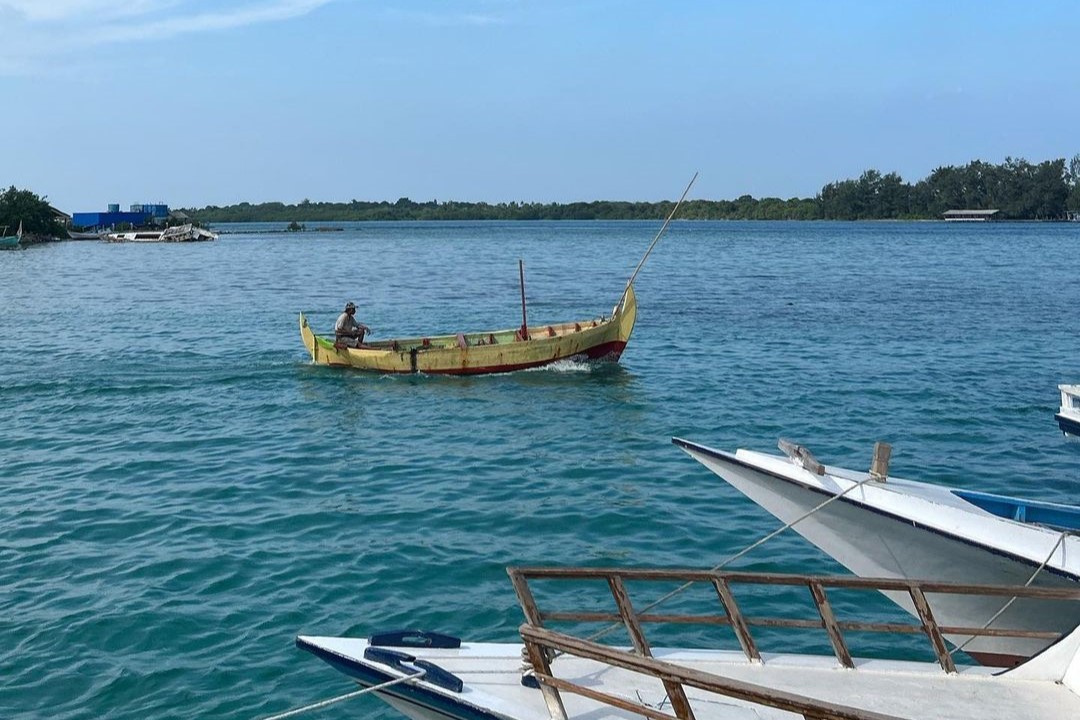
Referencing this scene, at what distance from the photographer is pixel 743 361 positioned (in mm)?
28406

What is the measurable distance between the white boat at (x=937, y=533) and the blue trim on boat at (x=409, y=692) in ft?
14.2

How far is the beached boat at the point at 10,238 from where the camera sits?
95562mm

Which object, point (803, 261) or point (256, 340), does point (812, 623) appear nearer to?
point (256, 340)

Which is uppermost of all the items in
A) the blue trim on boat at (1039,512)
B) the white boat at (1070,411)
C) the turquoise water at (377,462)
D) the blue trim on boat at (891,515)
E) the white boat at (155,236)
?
the white boat at (155,236)

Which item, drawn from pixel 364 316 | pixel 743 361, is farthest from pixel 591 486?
pixel 364 316

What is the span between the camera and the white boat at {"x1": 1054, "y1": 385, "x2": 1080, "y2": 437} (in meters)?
18.3

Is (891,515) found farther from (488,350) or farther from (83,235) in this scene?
(83,235)

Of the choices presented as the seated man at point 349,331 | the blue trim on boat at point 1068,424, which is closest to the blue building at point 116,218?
the seated man at point 349,331

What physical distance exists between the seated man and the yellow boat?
16 cm

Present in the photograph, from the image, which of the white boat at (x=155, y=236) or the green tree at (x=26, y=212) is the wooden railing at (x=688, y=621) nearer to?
the green tree at (x=26, y=212)

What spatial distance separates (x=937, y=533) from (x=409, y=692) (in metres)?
5.01

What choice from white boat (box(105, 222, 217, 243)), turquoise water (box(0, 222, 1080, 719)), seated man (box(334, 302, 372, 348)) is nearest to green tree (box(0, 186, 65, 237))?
white boat (box(105, 222, 217, 243))

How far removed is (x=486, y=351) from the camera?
25.8 meters

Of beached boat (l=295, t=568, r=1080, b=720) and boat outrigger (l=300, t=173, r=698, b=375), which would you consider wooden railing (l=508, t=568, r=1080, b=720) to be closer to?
beached boat (l=295, t=568, r=1080, b=720)
